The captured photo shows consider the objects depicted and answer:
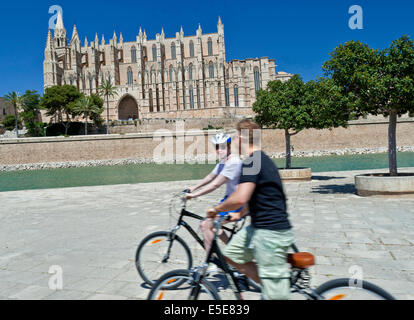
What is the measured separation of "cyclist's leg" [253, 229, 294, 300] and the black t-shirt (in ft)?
0.19

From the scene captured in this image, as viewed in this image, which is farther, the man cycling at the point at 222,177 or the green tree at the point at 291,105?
the green tree at the point at 291,105

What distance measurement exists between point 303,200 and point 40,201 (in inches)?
303

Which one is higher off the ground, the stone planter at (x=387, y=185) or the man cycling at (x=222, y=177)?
the man cycling at (x=222, y=177)

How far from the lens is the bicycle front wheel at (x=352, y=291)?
1.97 meters

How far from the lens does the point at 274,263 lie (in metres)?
2.26

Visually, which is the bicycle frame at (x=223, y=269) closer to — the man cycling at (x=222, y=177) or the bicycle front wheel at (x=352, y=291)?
the man cycling at (x=222, y=177)

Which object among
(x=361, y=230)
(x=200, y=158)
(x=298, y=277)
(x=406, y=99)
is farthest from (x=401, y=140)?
(x=298, y=277)

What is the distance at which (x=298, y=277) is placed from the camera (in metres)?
2.42

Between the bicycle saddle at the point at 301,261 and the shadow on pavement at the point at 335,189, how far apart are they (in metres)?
7.65

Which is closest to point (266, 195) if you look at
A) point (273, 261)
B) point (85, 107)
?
point (273, 261)

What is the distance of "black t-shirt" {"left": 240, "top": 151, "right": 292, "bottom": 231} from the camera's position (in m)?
2.23

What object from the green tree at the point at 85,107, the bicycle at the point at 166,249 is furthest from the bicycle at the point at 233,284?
the green tree at the point at 85,107

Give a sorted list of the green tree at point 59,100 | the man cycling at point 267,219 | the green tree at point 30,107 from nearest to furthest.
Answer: the man cycling at point 267,219
the green tree at point 59,100
the green tree at point 30,107
